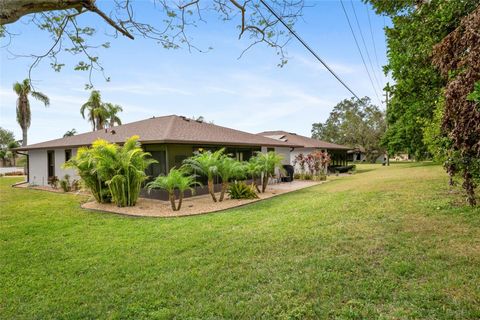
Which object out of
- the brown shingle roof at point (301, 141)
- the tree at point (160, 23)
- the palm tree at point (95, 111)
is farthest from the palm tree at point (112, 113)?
the tree at point (160, 23)

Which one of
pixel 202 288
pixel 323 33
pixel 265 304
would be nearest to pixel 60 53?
pixel 202 288

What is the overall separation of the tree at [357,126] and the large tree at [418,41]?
125 feet

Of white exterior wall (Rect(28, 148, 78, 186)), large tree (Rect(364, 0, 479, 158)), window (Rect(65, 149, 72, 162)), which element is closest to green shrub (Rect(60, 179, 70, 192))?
white exterior wall (Rect(28, 148, 78, 186))

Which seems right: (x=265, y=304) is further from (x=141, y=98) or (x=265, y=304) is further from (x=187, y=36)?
(x=141, y=98)

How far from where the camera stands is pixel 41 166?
19.8 meters

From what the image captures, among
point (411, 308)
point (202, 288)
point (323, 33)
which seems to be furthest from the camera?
point (323, 33)

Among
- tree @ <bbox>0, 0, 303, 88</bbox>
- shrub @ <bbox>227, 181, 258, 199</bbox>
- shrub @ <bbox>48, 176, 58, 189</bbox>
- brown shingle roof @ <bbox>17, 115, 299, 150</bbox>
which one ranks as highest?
tree @ <bbox>0, 0, 303, 88</bbox>

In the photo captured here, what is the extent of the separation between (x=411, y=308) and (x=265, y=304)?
1596 millimetres

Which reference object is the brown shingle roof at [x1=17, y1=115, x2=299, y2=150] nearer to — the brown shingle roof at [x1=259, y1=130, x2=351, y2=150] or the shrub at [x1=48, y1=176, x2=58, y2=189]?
the shrub at [x1=48, y1=176, x2=58, y2=189]

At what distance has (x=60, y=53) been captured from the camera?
502cm

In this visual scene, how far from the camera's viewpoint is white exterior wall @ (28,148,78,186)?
18.5m

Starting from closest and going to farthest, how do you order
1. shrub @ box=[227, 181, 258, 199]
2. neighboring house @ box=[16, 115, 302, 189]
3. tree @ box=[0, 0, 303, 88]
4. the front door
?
1. tree @ box=[0, 0, 303, 88]
2. shrub @ box=[227, 181, 258, 199]
3. neighboring house @ box=[16, 115, 302, 189]
4. the front door

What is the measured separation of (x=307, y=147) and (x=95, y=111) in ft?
80.3

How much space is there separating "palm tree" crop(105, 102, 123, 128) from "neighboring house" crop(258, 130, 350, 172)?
20276mm
